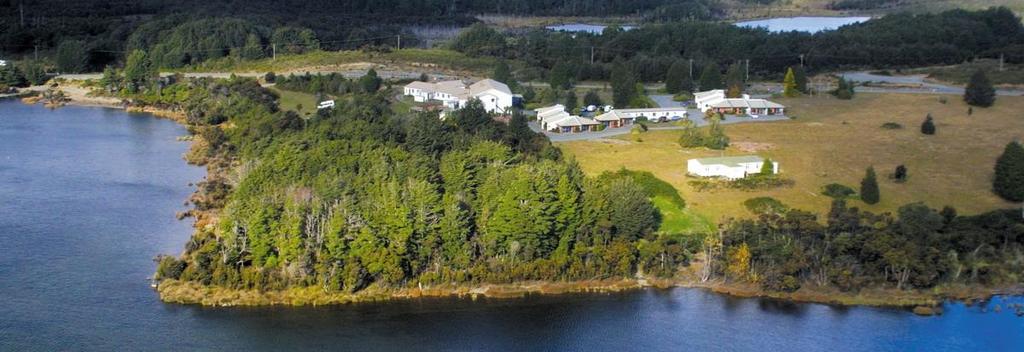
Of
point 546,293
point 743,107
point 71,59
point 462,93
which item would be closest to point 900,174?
point 743,107

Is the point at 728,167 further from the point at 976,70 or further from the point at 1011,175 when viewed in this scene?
the point at 976,70

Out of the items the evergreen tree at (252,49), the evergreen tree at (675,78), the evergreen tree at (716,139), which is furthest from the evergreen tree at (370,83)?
the evergreen tree at (716,139)

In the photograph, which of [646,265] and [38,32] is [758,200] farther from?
[38,32]

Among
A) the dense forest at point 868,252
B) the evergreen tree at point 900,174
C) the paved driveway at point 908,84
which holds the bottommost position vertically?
the dense forest at point 868,252

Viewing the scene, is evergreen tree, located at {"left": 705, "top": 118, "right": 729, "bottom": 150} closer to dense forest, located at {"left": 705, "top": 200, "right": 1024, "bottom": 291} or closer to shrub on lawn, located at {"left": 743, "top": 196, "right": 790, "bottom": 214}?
shrub on lawn, located at {"left": 743, "top": 196, "right": 790, "bottom": 214}

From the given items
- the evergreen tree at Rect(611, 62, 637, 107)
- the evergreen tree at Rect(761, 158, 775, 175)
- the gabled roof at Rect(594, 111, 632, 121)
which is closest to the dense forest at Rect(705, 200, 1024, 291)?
the evergreen tree at Rect(761, 158, 775, 175)

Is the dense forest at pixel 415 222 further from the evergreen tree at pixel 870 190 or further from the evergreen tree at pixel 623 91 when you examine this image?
the evergreen tree at pixel 623 91
